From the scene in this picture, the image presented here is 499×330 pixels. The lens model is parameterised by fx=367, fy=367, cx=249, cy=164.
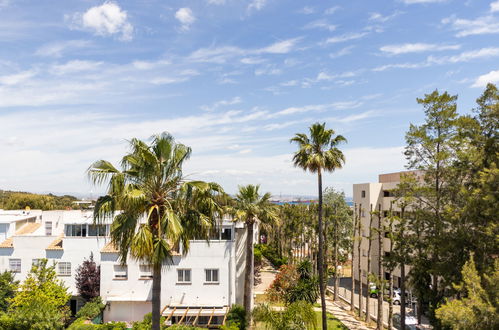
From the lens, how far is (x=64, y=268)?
98.1 ft

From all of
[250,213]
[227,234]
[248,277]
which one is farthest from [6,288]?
[250,213]

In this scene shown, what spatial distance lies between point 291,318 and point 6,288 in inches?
869

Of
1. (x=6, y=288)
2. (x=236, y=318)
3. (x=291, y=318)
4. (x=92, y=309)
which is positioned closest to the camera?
(x=291, y=318)

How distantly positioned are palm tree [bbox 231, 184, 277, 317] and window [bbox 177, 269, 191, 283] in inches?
173

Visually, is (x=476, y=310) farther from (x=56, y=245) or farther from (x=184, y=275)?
(x=56, y=245)

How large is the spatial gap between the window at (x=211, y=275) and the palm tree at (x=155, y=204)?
15802 mm

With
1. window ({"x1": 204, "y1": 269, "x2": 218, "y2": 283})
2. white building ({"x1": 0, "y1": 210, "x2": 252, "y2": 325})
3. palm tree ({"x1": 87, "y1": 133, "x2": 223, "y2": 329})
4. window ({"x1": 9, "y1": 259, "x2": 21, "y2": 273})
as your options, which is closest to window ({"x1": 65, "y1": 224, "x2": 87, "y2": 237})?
white building ({"x1": 0, "y1": 210, "x2": 252, "y2": 325})

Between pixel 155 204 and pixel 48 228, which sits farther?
pixel 48 228

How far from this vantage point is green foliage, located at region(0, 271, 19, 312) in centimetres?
2753

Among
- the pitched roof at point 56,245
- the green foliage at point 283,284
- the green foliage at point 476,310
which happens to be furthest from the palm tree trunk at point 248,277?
the green foliage at point 476,310

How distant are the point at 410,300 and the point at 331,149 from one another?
28021mm

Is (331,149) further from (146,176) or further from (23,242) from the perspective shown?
(23,242)

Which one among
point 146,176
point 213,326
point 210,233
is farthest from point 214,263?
point 146,176

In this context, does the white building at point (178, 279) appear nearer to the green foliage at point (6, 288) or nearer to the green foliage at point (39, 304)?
the green foliage at point (39, 304)
